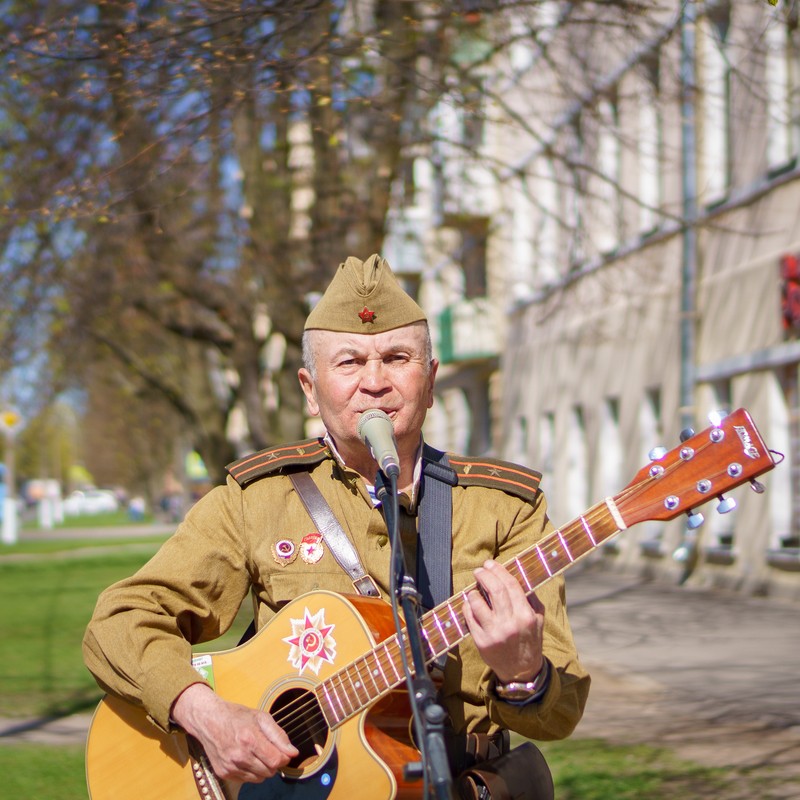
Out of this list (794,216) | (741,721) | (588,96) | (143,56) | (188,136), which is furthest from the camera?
(794,216)

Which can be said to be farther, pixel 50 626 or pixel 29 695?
pixel 50 626

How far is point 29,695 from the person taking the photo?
34.3 ft

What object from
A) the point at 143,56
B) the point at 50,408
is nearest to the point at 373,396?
the point at 143,56

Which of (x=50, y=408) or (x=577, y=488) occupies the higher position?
(x=50, y=408)

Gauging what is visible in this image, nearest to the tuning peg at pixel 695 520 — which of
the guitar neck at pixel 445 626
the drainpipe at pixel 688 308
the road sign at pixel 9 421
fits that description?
the guitar neck at pixel 445 626

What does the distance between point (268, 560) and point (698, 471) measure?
3.79 ft

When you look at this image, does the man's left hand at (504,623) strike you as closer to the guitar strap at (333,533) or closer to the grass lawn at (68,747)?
the guitar strap at (333,533)

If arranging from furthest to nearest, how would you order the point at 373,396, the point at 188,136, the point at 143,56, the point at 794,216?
1. the point at 794,216
2. the point at 188,136
3. the point at 143,56
4. the point at 373,396

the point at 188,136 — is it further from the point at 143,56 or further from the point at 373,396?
the point at 373,396

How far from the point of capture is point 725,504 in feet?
9.82

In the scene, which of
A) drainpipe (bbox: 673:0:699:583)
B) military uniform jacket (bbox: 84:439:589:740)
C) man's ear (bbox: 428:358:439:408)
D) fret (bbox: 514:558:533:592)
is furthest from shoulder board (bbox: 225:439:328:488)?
drainpipe (bbox: 673:0:699:583)

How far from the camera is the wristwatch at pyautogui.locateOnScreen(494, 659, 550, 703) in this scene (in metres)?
3.14

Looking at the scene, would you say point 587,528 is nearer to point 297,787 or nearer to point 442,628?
point 442,628

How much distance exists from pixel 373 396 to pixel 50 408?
21522mm
